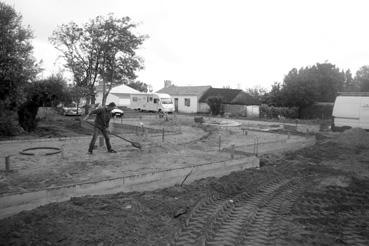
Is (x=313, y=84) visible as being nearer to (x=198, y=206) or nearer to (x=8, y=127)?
(x=8, y=127)

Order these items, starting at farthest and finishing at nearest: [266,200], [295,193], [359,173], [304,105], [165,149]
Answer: [304,105] → [165,149] → [359,173] → [295,193] → [266,200]

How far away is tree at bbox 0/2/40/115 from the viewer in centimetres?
1208

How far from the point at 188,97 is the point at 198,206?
34.7 metres

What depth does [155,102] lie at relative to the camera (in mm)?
A: 35469

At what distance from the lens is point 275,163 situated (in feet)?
31.9

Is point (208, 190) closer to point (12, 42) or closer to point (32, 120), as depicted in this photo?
point (12, 42)

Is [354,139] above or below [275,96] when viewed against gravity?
below

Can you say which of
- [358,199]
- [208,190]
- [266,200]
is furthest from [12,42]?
[358,199]

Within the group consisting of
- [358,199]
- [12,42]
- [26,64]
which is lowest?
[358,199]

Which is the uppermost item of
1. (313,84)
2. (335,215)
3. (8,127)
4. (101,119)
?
(313,84)

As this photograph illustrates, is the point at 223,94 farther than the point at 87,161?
Yes

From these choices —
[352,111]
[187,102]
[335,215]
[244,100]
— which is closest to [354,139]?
[352,111]

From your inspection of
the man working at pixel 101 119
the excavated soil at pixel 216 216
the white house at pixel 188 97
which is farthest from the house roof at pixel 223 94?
the excavated soil at pixel 216 216

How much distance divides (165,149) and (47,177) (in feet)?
15.3
